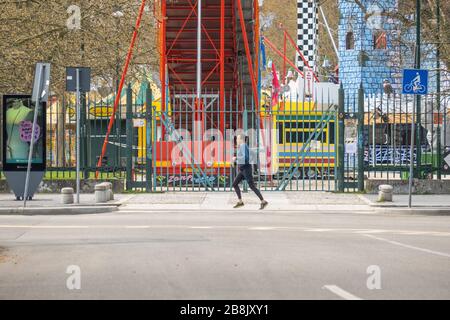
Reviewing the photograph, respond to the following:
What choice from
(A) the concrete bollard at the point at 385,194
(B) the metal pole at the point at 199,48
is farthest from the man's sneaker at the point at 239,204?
(B) the metal pole at the point at 199,48

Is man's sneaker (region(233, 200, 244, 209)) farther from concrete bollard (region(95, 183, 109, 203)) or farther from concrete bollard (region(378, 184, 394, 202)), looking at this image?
concrete bollard (region(378, 184, 394, 202))

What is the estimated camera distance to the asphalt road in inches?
428

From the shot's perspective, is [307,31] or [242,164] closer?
[242,164]

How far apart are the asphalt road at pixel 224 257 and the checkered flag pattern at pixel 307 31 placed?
140 feet

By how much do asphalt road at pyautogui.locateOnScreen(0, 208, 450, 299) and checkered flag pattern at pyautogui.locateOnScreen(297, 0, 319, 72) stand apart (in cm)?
4258

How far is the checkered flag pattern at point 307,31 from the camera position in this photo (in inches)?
2499

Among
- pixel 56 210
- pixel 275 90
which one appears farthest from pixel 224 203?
pixel 275 90

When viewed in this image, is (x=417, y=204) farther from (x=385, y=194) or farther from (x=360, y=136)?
(x=360, y=136)

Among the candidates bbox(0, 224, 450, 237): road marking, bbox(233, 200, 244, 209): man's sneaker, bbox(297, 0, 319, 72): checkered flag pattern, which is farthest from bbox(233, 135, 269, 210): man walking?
bbox(297, 0, 319, 72): checkered flag pattern

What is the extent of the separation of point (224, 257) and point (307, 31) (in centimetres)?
5185

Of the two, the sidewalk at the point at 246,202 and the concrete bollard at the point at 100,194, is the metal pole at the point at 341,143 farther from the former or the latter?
the concrete bollard at the point at 100,194

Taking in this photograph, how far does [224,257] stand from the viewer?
1392cm
